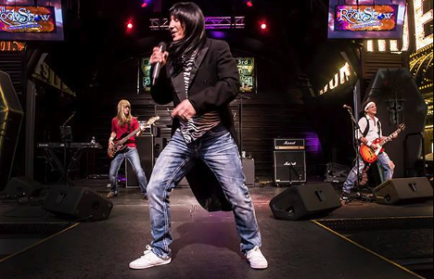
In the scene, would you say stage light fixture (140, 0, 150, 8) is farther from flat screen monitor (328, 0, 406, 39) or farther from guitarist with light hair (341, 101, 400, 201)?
guitarist with light hair (341, 101, 400, 201)

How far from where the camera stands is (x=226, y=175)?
7.06ft

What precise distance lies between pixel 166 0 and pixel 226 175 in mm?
11602

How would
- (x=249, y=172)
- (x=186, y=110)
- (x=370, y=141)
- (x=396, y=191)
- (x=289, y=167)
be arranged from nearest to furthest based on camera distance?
(x=186, y=110)
(x=396, y=191)
(x=370, y=141)
(x=249, y=172)
(x=289, y=167)

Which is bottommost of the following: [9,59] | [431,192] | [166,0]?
[431,192]

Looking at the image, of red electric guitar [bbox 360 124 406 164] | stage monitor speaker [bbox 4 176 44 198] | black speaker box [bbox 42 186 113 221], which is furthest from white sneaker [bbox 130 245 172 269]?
stage monitor speaker [bbox 4 176 44 198]

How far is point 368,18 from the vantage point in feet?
21.9

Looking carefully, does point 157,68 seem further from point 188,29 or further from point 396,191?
point 396,191

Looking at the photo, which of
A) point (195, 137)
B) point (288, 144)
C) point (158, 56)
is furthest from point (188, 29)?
point (288, 144)

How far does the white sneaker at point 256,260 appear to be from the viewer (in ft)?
6.72

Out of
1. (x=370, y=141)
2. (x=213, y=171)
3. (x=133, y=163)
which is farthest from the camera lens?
(x=133, y=163)

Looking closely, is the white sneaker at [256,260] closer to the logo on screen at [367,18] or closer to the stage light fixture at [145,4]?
the logo on screen at [367,18]

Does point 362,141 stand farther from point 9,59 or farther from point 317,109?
point 9,59

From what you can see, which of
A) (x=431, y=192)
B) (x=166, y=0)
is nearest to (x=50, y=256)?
(x=431, y=192)

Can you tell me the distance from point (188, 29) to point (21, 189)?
212 inches
